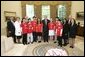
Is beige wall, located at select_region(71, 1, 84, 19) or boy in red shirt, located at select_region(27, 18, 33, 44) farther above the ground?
beige wall, located at select_region(71, 1, 84, 19)

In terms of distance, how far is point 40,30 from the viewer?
24.2ft

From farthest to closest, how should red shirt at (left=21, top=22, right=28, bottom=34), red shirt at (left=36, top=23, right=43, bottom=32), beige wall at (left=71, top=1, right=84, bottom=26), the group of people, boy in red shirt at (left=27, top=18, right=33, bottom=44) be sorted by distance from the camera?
beige wall at (left=71, top=1, right=84, bottom=26), red shirt at (left=36, top=23, right=43, bottom=32), boy in red shirt at (left=27, top=18, right=33, bottom=44), red shirt at (left=21, top=22, right=28, bottom=34), the group of people

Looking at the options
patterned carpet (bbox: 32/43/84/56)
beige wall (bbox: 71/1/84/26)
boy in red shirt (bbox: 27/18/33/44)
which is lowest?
patterned carpet (bbox: 32/43/84/56)

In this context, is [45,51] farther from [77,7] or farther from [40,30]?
[77,7]

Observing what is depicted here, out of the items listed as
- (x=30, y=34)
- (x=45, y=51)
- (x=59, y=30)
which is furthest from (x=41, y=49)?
(x=59, y=30)

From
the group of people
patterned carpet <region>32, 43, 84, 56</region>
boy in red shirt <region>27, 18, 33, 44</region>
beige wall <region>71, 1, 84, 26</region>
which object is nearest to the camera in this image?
patterned carpet <region>32, 43, 84, 56</region>

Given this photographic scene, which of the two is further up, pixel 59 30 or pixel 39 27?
pixel 39 27

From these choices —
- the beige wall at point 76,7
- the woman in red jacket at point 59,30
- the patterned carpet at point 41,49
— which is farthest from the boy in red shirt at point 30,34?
the beige wall at point 76,7

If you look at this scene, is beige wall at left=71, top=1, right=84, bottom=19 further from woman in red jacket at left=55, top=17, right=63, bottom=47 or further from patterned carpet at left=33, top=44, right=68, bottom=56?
patterned carpet at left=33, top=44, right=68, bottom=56

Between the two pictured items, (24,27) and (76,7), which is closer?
(24,27)

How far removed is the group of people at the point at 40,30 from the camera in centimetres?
684

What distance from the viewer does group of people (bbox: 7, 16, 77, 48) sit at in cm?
684

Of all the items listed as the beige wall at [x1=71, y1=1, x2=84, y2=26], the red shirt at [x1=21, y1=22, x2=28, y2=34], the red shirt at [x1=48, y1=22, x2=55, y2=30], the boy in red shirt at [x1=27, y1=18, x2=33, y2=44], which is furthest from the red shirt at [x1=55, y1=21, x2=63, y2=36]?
the beige wall at [x1=71, y1=1, x2=84, y2=26]

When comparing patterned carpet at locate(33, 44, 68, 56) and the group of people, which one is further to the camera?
the group of people
